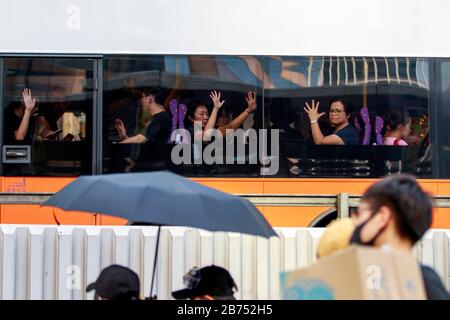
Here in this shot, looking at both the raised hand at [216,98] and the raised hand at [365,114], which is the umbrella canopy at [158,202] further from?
the raised hand at [365,114]

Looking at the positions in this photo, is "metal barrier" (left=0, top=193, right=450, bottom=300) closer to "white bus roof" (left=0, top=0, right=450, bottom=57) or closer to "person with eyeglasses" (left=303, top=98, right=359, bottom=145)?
"person with eyeglasses" (left=303, top=98, right=359, bottom=145)

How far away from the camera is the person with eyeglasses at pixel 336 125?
8602 millimetres

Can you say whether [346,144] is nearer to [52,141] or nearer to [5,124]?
[52,141]

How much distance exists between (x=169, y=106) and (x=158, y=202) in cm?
446

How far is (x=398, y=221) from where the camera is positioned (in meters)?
3.03

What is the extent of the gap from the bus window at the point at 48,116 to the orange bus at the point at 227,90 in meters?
0.01

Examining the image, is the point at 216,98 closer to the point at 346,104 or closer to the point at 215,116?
the point at 215,116

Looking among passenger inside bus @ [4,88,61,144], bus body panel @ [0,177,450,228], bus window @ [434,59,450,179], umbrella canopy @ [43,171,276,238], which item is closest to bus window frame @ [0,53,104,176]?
passenger inside bus @ [4,88,61,144]

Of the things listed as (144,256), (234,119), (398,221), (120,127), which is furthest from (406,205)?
(120,127)

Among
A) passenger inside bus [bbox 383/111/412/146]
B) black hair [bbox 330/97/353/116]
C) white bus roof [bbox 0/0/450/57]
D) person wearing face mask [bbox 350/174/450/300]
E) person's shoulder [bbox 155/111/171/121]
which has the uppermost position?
white bus roof [bbox 0/0/450/57]

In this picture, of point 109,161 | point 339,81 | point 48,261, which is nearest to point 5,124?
point 109,161

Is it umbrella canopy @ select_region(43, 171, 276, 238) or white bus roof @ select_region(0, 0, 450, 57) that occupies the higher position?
white bus roof @ select_region(0, 0, 450, 57)

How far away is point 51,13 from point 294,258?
4169mm

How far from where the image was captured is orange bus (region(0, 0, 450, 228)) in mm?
8547
